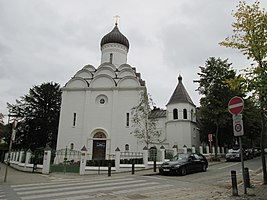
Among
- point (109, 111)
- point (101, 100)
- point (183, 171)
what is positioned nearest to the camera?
point (183, 171)

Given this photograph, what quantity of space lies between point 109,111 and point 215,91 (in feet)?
43.2

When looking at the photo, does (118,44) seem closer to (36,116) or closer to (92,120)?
(92,120)

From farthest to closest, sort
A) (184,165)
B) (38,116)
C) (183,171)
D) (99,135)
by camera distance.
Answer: (38,116) → (99,135) → (184,165) → (183,171)

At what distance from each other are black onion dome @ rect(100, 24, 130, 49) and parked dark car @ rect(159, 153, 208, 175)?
23653 millimetres

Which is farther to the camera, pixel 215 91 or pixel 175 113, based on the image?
pixel 175 113

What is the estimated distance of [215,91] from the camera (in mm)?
28125

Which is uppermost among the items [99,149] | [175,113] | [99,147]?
[175,113]

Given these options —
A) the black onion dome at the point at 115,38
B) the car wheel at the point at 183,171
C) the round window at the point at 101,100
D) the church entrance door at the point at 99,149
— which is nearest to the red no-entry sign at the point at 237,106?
the car wheel at the point at 183,171

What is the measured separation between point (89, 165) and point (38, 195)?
10836mm

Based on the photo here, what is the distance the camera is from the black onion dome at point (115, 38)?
35219 mm

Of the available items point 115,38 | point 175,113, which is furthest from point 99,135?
point 115,38

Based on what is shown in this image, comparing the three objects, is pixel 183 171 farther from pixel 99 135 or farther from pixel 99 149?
pixel 99 135

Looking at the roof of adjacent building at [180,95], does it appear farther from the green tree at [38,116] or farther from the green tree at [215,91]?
the green tree at [38,116]

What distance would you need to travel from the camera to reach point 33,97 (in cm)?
3766
